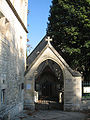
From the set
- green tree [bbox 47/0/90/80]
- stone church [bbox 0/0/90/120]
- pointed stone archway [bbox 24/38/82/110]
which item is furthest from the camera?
green tree [bbox 47/0/90/80]

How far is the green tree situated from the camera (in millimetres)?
13828

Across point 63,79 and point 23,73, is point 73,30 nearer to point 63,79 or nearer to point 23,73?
point 63,79

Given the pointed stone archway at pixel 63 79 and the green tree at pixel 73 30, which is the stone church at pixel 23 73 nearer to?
the pointed stone archway at pixel 63 79

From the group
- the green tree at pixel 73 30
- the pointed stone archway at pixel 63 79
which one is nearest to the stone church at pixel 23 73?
the pointed stone archway at pixel 63 79

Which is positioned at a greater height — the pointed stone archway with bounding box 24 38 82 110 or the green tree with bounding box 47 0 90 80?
the green tree with bounding box 47 0 90 80

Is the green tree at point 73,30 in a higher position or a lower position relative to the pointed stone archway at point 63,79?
higher

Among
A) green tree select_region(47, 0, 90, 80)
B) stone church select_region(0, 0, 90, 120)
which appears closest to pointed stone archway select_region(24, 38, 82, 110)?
stone church select_region(0, 0, 90, 120)

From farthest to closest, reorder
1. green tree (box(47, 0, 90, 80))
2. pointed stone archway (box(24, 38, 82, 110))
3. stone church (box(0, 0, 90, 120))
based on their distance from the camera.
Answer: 1. green tree (box(47, 0, 90, 80))
2. pointed stone archway (box(24, 38, 82, 110))
3. stone church (box(0, 0, 90, 120))

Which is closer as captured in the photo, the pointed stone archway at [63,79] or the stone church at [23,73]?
the stone church at [23,73]

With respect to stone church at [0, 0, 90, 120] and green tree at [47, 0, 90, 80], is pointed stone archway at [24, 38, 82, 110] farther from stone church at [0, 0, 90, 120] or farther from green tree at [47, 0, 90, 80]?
green tree at [47, 0, 90, 80]

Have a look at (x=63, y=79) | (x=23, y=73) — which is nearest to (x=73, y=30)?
(x=63, y=79)

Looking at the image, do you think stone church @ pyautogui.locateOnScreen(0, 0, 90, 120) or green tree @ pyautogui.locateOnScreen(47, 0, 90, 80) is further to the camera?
green tree @ pyautogui.locateOnScreen(47, 0, 90, 80)

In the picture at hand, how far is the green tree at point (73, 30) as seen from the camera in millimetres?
13828

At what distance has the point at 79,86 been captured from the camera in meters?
13.0
